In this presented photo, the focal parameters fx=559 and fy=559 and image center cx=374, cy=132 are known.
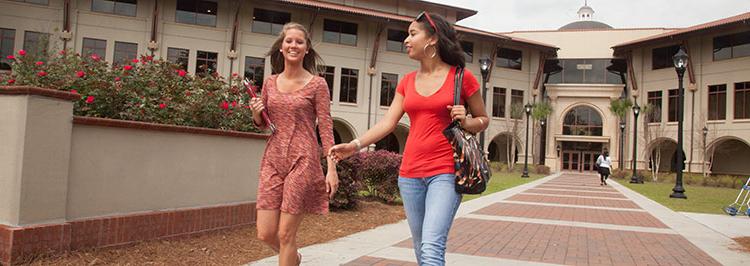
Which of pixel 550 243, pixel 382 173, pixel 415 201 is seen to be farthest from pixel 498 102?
pixel 415 201

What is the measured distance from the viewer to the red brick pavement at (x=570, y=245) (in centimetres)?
613

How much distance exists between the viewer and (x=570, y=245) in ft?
23.1

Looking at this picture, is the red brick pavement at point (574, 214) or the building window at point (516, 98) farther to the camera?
the building window at point (516, 98)

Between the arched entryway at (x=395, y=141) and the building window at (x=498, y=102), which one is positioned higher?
the building window at (x=498, y=102)

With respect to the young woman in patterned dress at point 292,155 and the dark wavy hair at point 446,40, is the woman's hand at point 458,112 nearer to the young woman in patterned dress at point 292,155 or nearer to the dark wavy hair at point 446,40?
the dark wavy hair at point 446,40

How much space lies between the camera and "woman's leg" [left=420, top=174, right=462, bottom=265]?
3.07 meters

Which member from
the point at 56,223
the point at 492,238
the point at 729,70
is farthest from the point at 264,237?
the point at 729,70

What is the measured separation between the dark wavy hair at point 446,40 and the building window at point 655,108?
138 ft

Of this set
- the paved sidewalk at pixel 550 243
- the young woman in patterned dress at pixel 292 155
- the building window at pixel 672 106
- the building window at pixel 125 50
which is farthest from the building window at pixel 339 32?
the young woman in patterned dress at pixel 292 155

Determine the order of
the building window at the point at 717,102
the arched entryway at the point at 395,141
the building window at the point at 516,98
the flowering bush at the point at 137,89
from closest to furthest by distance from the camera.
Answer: the flowering bush at the point at 137,89
the building window at the point at 717,102
the arched entryway at the point at 395,141
the building window at the point at 516,98

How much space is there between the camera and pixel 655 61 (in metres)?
41.5

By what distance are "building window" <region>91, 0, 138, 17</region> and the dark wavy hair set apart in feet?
102

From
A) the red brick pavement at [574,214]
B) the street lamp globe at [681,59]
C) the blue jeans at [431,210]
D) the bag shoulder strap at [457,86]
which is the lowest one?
the red brick pavement at [574,214]

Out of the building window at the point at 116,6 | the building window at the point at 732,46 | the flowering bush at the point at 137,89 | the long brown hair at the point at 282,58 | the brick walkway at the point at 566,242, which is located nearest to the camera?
the long brown hair at the point at 282,58
